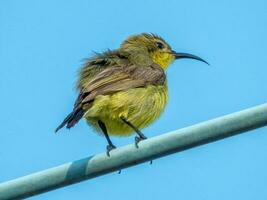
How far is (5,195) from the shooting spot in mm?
4109

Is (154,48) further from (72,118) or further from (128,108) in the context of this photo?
(72,118)

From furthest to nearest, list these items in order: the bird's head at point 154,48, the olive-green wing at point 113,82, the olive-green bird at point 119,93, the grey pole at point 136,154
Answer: the bird's head at point 154,48 < the olive-green bird at point 119,93 < the olive-green wing at point 113,82 < the grey pole at point 136,154

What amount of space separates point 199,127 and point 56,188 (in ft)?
3.04

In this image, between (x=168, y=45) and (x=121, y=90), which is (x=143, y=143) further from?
(x=168, y=45)

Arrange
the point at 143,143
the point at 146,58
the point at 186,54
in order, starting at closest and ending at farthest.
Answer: the point at 143,143, the point at 146,58, the point at 186,54

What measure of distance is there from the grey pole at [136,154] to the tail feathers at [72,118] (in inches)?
85.0

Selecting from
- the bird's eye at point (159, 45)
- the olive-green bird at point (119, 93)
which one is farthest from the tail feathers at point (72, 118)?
the bird's eye at point (159, 45)

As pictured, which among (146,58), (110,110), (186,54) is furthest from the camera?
(186,54)

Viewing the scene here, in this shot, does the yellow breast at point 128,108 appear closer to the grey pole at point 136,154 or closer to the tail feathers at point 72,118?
the tail feathers at point 72,118

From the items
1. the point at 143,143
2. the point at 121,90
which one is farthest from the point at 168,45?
the point at 143,143

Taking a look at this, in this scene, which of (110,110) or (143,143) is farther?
(110,110)

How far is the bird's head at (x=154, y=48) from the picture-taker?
9.81m

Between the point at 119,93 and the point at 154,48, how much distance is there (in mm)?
2455

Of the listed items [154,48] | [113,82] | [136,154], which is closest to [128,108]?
[113,82]
